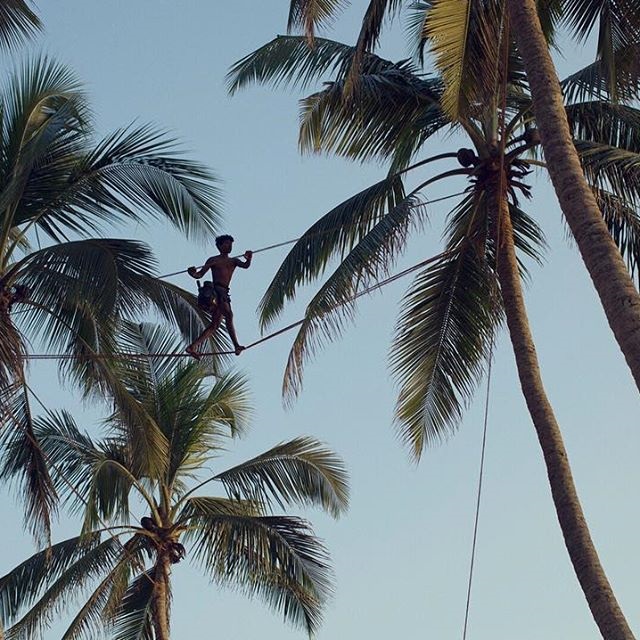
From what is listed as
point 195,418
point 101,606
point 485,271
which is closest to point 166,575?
point 101,606

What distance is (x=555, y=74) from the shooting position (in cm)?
1095

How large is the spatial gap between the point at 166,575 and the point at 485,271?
6.35 metres

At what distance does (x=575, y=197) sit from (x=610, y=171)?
3297 mm

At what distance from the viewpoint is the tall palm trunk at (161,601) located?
678 inches

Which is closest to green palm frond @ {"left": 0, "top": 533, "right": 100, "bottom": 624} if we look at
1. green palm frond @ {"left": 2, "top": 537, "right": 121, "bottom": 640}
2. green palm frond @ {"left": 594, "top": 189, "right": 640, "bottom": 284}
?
green palm frond @ {"left": 2, "top": 537, "right": 121, "bottom": 640}

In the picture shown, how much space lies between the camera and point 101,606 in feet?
56.3

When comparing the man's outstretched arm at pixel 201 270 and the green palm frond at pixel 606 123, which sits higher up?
the green palm frond at pixel 606 123

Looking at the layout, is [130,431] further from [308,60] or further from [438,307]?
[308,60]

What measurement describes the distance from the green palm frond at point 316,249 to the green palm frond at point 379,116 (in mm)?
1106

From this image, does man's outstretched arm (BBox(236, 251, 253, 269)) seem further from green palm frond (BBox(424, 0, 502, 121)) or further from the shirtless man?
green palm frond (BBox(424, 0, 502, 121))

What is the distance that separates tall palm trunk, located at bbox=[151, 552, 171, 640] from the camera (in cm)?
1723

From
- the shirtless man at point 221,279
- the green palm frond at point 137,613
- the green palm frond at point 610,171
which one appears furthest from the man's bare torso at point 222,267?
the green palm frond at point 137,613

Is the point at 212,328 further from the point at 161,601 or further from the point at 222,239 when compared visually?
the point at 161,601

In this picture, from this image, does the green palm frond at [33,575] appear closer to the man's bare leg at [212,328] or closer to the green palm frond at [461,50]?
the man's bare leg at [212,328]
